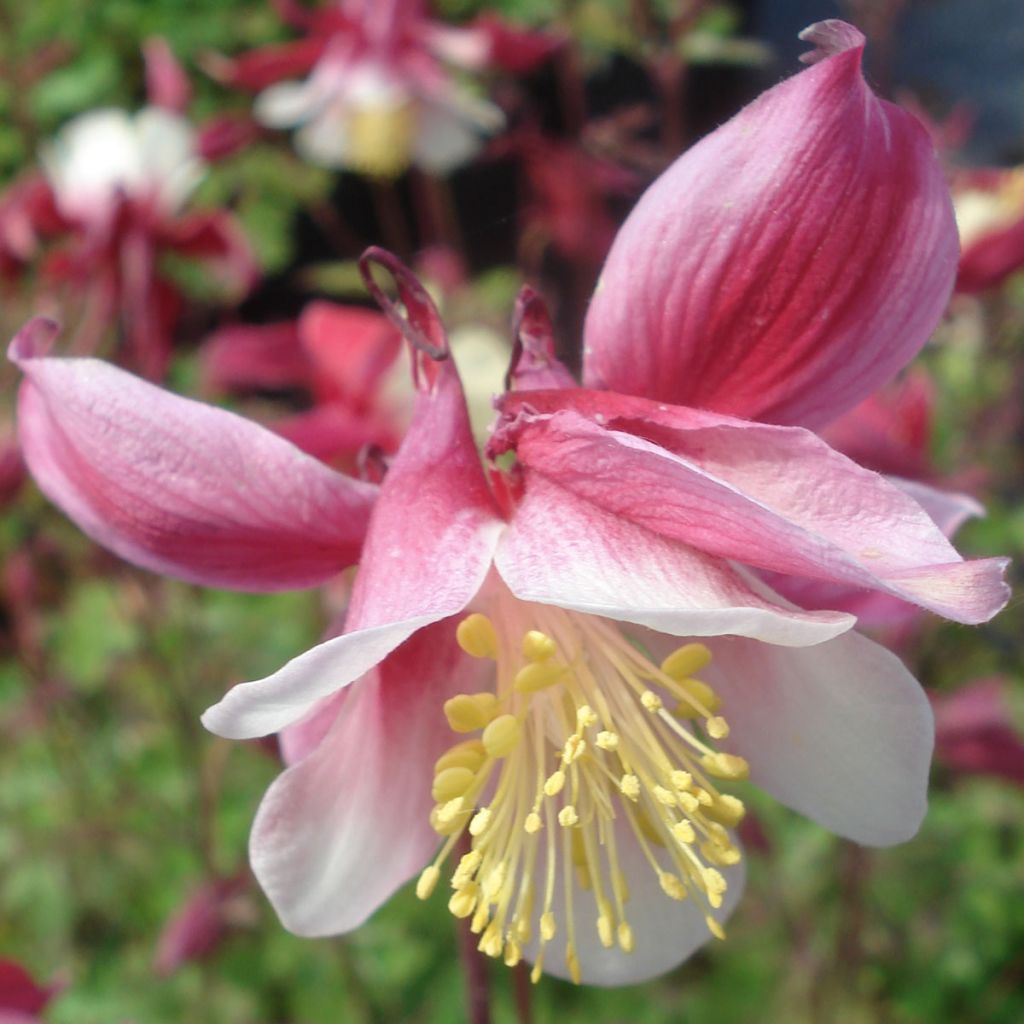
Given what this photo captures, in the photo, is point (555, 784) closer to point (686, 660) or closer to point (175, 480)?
point (686, 660)

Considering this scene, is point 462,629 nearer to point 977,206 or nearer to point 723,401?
point 723,401

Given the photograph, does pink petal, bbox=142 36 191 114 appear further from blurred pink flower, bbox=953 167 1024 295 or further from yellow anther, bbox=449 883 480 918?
yellow anther, bbox=449 883 480 918

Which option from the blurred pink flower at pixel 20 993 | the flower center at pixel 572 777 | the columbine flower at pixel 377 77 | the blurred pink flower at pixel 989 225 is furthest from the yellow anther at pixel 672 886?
the columbine flower at pixel 377 77

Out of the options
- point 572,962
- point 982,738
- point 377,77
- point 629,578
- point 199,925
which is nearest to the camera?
point 629,578

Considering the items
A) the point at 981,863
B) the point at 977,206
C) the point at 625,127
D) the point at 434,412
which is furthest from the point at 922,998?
the point at 434,412

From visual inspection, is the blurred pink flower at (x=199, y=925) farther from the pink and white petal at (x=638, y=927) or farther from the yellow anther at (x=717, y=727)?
the yellow anther at (x=717, y=727)

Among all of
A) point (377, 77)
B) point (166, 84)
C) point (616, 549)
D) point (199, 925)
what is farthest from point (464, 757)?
point (377, 77)
